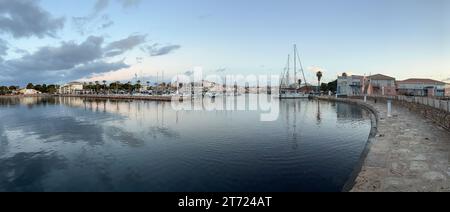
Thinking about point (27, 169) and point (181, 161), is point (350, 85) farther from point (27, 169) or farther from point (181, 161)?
point (27, 169)

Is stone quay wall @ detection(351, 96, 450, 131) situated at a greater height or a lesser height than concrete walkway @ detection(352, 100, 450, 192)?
greater

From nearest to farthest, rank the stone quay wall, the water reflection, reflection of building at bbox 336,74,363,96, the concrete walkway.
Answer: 1. the concrete walkway
2. the water reflection
3. the stone quay wall
4. reflection of building at bbox 336,74,363,96

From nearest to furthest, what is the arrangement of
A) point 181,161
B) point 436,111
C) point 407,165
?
point 407,165 < point 181,161 < point 436,111

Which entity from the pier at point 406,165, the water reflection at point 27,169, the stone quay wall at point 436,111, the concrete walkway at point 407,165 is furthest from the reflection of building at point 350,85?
the water reflection at point 27,169

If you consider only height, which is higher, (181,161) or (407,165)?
(407,165)

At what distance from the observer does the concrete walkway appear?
8.55 m

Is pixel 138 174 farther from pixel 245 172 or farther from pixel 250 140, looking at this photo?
pixel 250 140

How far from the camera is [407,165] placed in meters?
10.6

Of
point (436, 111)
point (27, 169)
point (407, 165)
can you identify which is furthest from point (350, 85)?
point (27, 169)

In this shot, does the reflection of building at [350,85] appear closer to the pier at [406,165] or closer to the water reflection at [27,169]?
the pier at [406,165]

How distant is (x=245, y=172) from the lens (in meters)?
12.7

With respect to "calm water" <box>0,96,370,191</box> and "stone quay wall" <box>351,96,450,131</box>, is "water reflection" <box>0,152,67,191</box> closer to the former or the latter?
"calm water" <box>0,96,370,191</box>

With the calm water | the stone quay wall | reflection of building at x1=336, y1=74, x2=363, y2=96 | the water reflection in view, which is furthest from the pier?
reflection of building at x1=336, y1=74, x2=363, y2=96
